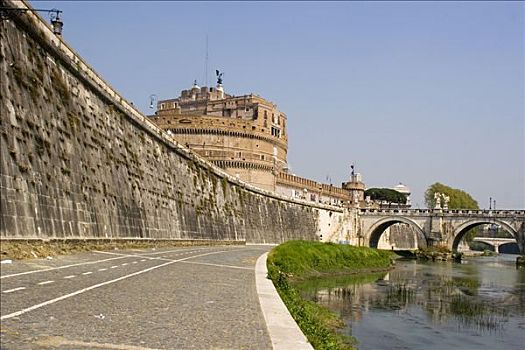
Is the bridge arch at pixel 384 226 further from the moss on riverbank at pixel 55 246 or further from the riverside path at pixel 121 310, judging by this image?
the riverside path at pixel 121 310

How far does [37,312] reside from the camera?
949cm

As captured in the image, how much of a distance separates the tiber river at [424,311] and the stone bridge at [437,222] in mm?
46503

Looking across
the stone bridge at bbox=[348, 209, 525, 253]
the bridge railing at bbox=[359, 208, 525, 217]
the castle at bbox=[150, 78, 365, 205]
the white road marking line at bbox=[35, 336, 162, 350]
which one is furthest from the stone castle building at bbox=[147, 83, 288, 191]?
the white road marking line at bbox=[35, 336, 162, 350]

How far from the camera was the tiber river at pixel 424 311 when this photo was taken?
1892cm

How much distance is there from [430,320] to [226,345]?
16502 mm

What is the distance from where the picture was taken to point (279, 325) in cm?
1088

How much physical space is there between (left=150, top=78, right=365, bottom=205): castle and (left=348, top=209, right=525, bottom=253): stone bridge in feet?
27.4

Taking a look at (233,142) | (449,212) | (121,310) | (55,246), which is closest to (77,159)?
(55,246)

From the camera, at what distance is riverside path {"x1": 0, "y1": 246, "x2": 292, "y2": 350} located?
26.9 ft

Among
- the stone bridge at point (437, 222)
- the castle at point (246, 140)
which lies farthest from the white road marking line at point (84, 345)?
the stone bridge at point (437, 222)

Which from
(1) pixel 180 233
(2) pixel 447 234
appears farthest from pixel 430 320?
(2) pixel 447 234

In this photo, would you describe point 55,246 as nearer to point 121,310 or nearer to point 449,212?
point 121,310

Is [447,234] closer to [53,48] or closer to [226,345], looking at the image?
[53,48]

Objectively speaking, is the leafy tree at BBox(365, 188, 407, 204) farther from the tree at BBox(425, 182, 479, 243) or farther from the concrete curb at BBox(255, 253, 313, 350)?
the concrete curb at BBox(255, 253, 313, 350)
